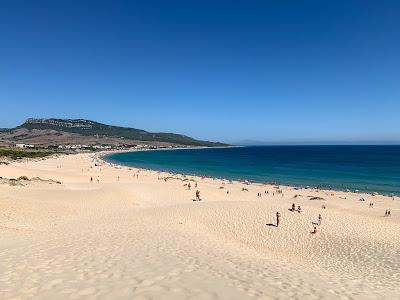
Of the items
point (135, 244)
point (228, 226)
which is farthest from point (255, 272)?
point (228, 226)

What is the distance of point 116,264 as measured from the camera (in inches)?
408

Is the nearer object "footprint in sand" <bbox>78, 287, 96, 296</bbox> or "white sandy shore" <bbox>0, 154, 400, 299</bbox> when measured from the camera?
"footprint in sand" <bbox>78, 287, 96, 296</bbox>

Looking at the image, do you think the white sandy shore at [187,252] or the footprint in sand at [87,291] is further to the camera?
the white sandy shore at [187,252]

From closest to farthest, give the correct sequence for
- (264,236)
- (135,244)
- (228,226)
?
(135,244)
(264,236)
(228,226)

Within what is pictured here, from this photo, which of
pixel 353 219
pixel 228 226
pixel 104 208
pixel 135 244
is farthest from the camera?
pixel 104 208

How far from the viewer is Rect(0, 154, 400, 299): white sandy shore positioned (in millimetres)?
8117

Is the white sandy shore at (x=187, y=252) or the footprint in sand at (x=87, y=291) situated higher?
the footprint in sand at (x=87, y=291)

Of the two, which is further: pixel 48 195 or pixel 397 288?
pixel 48 195

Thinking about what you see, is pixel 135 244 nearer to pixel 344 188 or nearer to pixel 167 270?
pixel 167 270

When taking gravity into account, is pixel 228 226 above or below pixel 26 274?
below

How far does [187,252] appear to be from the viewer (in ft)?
42.2

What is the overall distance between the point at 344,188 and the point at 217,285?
52.4m

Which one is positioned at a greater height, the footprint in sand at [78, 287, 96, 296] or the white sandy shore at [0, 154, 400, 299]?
the footprint in sand at [78, 287, 96, 296]

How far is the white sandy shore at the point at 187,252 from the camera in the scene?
812 centimetres
